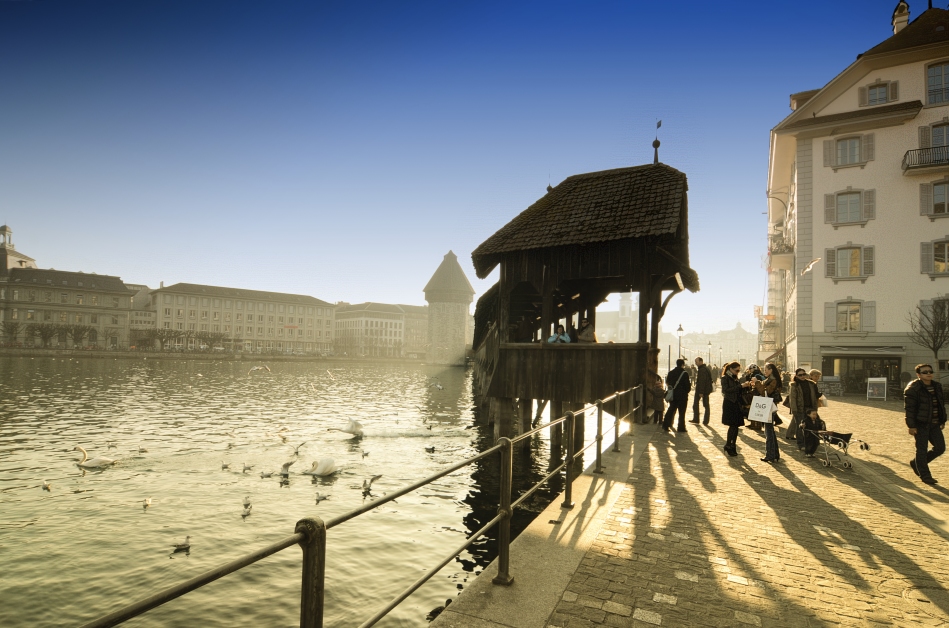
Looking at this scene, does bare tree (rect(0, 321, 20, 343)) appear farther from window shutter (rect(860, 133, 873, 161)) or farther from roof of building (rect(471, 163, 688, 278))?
window shutter (rect(860, 133, 873, 161))

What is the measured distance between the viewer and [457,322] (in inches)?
4203

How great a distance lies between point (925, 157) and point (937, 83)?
159 inches

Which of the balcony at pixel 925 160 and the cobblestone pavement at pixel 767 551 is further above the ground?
the balcony at pixel 925 160

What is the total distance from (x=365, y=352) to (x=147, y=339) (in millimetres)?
56360

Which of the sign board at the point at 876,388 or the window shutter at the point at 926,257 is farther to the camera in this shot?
the window shutter at the point at 926,257

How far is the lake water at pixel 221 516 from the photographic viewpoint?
7.02 meters

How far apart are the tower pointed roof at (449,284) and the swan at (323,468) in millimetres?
93605

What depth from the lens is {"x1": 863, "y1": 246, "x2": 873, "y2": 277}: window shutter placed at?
2853cm

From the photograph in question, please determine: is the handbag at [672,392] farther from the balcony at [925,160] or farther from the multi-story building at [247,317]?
the multi-story building at [247,317]

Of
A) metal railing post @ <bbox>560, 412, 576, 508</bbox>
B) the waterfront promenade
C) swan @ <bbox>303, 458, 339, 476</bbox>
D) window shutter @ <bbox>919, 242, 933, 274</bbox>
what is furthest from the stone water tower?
metal railing post @ <bbox>560, 412, 576, 508</bbox>

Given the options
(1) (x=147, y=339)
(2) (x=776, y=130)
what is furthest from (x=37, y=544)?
(1) (x=147, y=339)

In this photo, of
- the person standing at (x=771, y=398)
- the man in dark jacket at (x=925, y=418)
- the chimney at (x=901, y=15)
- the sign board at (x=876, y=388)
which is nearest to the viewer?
the man in dark jacket at (x=925, y=418)

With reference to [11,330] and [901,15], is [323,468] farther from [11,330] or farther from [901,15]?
[11,330]

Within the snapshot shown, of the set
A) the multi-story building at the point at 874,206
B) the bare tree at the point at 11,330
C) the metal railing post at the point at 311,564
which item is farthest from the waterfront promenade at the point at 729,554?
the bare tree at the point at 11,330
